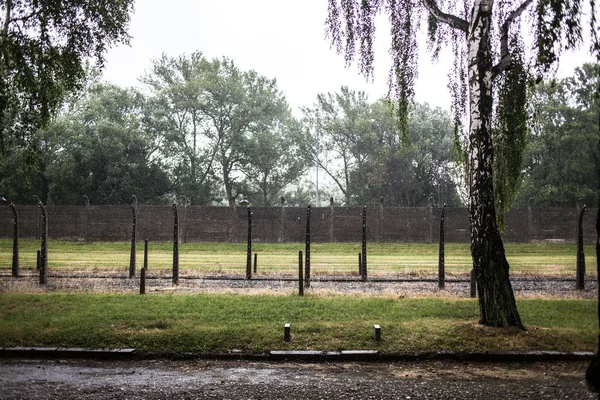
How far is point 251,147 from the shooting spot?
1826 inches

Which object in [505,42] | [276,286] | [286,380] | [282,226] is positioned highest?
[505,42]

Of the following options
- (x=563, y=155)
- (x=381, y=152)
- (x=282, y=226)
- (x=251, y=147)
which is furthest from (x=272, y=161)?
(x=563, y=155)

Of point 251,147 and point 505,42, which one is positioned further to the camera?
point 251,147

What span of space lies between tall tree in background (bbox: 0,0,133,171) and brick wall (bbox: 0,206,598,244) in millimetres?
20742

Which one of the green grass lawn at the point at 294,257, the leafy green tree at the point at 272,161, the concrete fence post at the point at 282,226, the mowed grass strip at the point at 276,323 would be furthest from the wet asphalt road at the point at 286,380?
the leafy green tree at the point at 272,161

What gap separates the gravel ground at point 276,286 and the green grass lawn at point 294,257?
265 centimetres

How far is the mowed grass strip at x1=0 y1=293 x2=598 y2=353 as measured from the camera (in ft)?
26.9

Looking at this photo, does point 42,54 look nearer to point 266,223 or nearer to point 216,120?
point 266,223

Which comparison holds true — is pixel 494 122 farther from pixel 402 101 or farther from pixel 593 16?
pixel 593 16

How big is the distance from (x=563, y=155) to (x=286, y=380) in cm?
3758

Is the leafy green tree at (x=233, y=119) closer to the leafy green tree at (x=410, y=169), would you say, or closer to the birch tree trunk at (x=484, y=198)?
the leafy green tree at (x=410, y=169)

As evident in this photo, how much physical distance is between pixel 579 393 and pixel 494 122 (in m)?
5.50

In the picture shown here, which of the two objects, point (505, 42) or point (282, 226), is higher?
point (505, 42)

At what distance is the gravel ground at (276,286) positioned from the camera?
13375 mm
